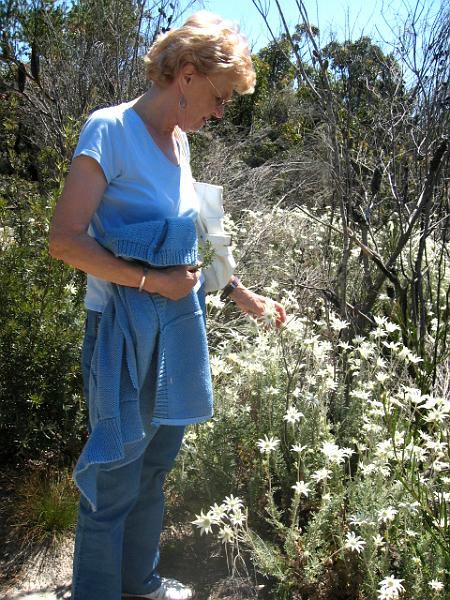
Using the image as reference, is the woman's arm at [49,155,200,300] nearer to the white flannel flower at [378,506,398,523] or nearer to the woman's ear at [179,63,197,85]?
the woman's ear at [179,63,197,85]

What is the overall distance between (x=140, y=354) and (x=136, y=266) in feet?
0.83

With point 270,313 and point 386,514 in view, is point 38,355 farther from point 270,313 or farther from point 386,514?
point 386,514

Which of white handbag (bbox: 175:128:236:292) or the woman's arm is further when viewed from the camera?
white handbag (bbox: 175:128:236:292)

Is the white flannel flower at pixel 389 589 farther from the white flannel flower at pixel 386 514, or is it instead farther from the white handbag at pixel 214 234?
the white handbag at pixel 214 234

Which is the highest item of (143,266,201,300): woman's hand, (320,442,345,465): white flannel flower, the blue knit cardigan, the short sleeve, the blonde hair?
the blonde hair

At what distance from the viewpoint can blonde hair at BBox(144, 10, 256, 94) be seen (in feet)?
6.31

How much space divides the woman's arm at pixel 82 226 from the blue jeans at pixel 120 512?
0.81 ft

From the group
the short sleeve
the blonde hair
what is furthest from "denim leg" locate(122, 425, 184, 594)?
the blonde hair

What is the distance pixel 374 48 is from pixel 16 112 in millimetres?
4307

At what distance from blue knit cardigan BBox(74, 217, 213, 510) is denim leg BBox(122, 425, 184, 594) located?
215 mm

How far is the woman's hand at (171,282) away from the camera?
75.4 inches

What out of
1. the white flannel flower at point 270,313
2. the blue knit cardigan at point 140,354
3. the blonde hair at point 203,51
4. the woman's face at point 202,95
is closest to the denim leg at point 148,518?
the blue knit cardigan at point 140,354

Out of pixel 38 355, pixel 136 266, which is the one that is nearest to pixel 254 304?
pixel 136 266

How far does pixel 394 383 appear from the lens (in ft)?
11.2
